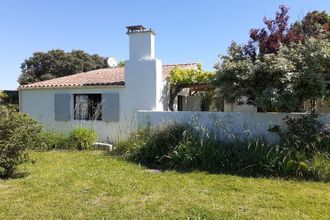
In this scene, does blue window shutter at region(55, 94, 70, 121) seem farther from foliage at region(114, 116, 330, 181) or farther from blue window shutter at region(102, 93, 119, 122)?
foliage at region(114, 116, 330, 181)

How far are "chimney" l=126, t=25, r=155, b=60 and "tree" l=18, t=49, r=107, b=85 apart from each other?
31.3 meters

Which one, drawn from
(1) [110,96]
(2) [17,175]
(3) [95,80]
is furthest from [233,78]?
(3) [95,80]

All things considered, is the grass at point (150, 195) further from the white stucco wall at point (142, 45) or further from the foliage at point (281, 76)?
the white stucco wall at point (142, 45)

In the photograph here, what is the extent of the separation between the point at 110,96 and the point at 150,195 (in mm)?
9788

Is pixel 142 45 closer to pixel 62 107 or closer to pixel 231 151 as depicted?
pixel 62 107

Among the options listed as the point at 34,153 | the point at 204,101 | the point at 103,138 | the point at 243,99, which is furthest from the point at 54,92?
the point at 243,99

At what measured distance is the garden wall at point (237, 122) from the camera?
466 inches

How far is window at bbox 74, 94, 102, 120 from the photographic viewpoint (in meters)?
17.7

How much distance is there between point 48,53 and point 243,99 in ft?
129

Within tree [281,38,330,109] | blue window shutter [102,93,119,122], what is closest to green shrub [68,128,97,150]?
blue window shutter [102,93,119,122]

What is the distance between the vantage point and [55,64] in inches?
1829

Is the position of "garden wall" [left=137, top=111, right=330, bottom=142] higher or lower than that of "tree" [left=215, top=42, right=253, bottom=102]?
lower

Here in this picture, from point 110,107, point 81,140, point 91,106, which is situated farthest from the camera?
point 91,106

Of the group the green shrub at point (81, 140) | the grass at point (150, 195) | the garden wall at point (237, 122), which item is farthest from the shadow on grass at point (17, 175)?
the garden wall at point (237, 122)
